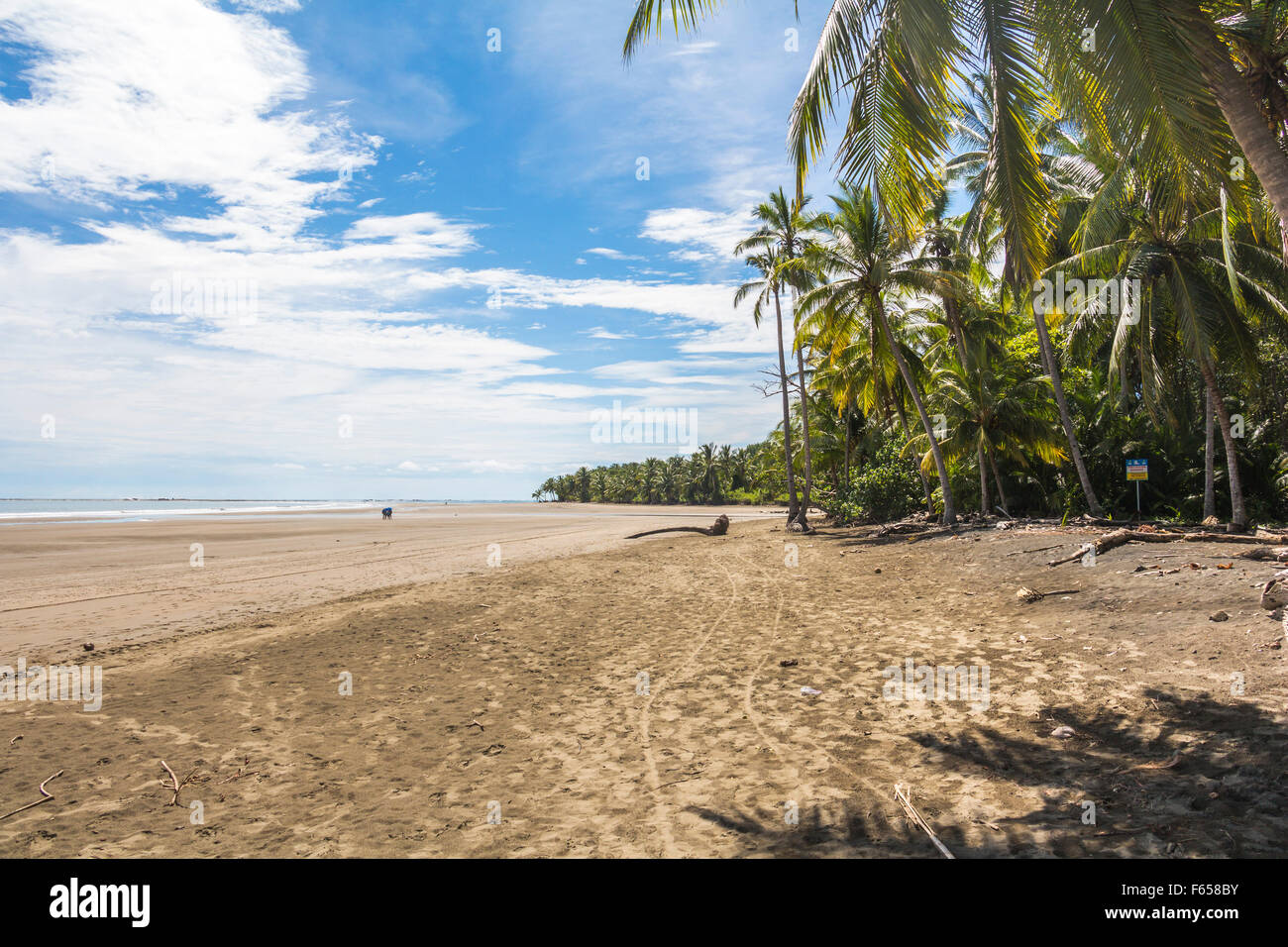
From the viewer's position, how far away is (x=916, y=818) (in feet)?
12.7

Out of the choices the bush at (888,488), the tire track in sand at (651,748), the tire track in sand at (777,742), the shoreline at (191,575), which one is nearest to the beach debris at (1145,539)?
the tire track in sand at (777,742)

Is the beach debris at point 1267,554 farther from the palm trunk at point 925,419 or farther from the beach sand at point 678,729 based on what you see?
the palm trunk at point 925,419

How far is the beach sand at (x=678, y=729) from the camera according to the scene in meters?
3.85

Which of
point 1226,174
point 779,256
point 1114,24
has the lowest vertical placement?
point 1226,174

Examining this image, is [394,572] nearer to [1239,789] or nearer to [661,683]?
[661,683]

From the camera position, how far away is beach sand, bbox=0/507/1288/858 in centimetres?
385

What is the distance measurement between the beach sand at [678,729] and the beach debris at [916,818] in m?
0.06

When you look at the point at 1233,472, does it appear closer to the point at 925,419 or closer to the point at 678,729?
the point at 925,419

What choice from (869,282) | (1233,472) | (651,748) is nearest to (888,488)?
(869,282)

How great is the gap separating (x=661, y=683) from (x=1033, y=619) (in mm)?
5628

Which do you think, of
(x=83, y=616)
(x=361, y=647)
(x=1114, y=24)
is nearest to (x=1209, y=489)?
(x=1114, y=24)

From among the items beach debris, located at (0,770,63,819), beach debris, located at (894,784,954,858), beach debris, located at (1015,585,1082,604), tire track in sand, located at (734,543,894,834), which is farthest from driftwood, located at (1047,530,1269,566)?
beach debris, located at (0,770,63,819)

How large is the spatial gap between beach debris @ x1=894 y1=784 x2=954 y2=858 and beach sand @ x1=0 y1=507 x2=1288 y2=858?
0.21 feet

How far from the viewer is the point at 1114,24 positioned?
5164mm
